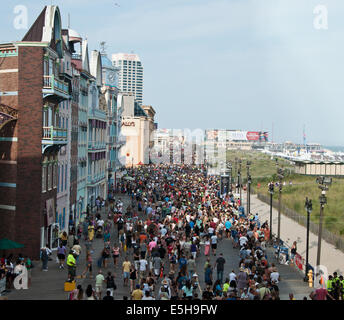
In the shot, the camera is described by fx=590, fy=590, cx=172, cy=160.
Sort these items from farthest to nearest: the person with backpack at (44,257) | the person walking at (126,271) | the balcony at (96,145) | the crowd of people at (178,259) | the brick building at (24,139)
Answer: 1. the balcony at (96,145)
2. the brick building at (24,139)
3. the person with backpack at (44,257)
4. the person walking at (126,271)
5. the crowd of people at (178,259)

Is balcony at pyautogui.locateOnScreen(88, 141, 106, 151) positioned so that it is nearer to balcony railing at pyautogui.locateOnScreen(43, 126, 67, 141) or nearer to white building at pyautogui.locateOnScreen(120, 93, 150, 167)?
balcony railing at pyautogui.locateOnScreen(43, 126, 67, 141)

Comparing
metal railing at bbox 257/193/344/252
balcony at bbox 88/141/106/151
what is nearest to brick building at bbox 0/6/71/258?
metal railing at bbox 257/193/344/252

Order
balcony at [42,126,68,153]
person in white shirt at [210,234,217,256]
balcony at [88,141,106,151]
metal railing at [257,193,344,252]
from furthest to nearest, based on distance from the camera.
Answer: balcony at [88,141,106,151] → metal railing at [257,193,344,252] → person in white shirt at [210,234,217,256] → balcony at [42,126,68,153]

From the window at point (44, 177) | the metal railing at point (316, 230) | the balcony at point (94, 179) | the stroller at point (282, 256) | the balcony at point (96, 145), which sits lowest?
the metal railing at point (316, 230)

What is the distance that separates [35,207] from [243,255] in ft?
36.9

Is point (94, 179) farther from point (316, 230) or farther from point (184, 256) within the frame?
point (184, 256)

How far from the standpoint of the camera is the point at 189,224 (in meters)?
35.6

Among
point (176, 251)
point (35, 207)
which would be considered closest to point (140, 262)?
point (176, 251)

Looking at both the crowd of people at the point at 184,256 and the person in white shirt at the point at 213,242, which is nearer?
the crowd of people at the point at 184,256

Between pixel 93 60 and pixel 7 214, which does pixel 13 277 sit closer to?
pixel 7 214

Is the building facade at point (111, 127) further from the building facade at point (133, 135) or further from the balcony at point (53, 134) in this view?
the building facade at point (133, 135)

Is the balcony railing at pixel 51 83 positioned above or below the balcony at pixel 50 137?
above

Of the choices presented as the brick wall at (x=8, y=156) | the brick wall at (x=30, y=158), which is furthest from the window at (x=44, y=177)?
the brick wall at (x=8, y=156)
